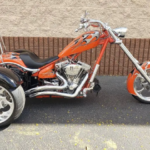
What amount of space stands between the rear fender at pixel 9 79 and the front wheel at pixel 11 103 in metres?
0.05

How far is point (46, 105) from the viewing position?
3096 mm

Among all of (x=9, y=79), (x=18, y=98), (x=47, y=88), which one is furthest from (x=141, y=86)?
(x=9, y=79)

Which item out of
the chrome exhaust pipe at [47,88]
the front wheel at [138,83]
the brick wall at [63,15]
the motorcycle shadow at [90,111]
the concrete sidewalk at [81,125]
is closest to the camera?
the concrete sidewalk at [81,125]

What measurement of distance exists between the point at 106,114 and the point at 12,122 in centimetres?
139

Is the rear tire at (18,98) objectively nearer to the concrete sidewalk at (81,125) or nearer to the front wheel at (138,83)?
the concrete sidewalk at (81,125)

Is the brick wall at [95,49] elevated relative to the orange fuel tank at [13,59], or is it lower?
lower

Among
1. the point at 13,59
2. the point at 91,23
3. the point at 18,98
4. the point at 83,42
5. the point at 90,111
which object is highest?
the point at 91,23

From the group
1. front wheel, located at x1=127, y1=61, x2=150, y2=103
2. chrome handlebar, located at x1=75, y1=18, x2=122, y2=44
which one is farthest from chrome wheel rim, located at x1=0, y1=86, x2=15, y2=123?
front wheel, located at x1=127, y1=61, x2=150, y2=103

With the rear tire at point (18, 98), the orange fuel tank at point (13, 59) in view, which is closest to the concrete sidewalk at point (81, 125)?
the rear tire at point (18, 98)

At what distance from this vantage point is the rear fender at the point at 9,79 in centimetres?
235

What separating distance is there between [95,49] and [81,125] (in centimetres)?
259

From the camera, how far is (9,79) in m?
2.37

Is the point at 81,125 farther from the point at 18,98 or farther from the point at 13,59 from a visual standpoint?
the point at 13,59

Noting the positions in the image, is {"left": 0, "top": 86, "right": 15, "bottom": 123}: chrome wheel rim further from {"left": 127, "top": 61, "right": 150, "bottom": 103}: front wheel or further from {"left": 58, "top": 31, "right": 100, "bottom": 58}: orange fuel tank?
{"left": 127, "top": 61, "right": 150, "bottom": 103}: front wheel
